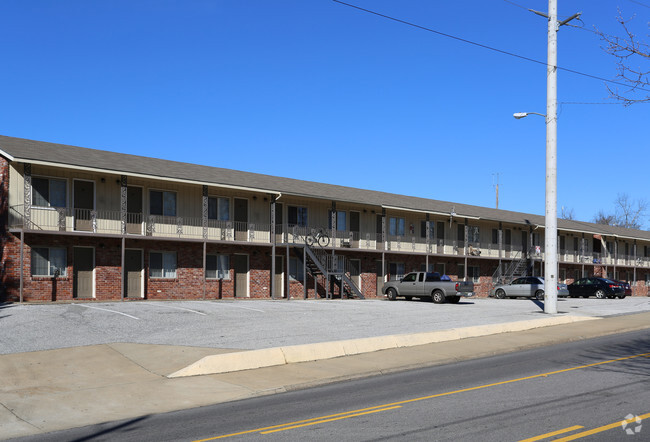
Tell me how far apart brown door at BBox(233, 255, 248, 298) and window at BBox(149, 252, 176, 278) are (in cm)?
363

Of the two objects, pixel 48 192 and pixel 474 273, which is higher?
pixel 48 192

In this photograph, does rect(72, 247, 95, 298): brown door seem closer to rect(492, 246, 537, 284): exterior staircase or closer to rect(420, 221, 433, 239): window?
rect(420, 221, 433, 239): window

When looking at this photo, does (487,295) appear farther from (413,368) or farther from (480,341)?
(413,368)

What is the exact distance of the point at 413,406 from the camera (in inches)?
389

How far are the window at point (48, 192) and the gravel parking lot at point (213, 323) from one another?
17.5 feet

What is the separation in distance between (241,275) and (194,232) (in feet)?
12.3

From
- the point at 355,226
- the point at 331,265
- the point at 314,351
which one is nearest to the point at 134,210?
the point at 331,265

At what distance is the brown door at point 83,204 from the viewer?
27031 millimetres

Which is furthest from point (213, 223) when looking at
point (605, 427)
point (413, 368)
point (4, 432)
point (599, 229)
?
point (599, 229)

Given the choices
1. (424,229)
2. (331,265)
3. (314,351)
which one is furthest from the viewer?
(424,229)

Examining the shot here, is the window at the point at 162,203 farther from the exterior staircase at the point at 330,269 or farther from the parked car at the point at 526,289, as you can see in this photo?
the parked car at the point at 526,289

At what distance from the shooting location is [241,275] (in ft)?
108

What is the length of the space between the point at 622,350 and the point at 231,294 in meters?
20.1

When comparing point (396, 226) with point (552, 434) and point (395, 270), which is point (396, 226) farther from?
point (552, 434)
